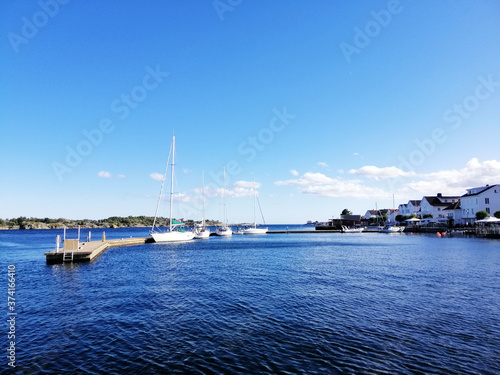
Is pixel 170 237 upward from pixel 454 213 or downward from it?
downward

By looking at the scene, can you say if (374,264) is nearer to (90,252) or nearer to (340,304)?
(340,304)

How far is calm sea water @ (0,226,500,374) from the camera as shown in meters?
10.3

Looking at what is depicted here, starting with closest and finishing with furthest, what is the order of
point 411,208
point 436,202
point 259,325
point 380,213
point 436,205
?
point 259,325
point 436,205
point 436,202
point 411,208
point 380,213

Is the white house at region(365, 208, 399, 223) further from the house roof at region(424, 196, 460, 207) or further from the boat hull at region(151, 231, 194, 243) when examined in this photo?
the boat hull at region(151, 231, 194, 243)

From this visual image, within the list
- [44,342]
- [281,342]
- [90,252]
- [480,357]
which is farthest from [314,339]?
[90,252]

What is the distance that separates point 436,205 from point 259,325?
11880 cm

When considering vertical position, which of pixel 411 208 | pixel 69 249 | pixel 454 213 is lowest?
pixel 69 249

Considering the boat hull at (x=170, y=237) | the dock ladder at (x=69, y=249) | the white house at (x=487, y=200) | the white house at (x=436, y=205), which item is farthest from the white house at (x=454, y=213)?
the dock ladder at (x=69, y=249)

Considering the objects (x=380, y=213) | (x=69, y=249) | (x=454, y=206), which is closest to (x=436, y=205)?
(x=454, y=206)

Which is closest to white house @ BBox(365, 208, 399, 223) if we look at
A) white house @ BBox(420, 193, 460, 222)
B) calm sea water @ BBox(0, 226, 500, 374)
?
white house @ BBox(420, 193, 460, 222)

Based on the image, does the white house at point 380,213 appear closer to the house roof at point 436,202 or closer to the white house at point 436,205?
the white house at point 436,205

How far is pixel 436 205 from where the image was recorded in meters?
111

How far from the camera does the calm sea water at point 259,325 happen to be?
405 inches

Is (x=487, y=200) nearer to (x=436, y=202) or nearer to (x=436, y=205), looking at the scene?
(x=436, y=205)
